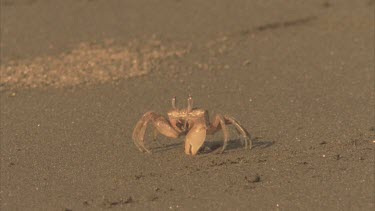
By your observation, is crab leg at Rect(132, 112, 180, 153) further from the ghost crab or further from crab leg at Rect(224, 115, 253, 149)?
crab leg at Rect(224, 115, 253, 149)

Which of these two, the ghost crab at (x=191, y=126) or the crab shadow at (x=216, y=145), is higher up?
the ghost crab at (x=191, y=126)

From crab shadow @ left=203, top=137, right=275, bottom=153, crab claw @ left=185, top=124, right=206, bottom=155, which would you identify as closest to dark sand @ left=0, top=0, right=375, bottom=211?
crab shadow @ left=203, top=137, right=275, bottom=153

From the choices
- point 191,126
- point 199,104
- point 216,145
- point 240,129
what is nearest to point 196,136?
point 191,126

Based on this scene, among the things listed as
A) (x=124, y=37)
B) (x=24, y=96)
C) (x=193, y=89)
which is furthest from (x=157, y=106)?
(x=124, y=37)

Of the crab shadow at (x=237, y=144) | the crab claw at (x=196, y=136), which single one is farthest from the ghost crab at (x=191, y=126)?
the crab shadow at (x=237, y=144)

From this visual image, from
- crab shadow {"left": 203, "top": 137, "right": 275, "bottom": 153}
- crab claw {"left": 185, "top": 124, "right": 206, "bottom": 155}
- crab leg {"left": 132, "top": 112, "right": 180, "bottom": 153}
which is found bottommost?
crab shadow {"left": 203, "top": 137, "right": 275, "bottom": 153}

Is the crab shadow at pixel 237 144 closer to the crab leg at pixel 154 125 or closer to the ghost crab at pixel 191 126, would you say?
the ghost crab at pixel 191 126

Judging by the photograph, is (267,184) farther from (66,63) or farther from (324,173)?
(66,63)
